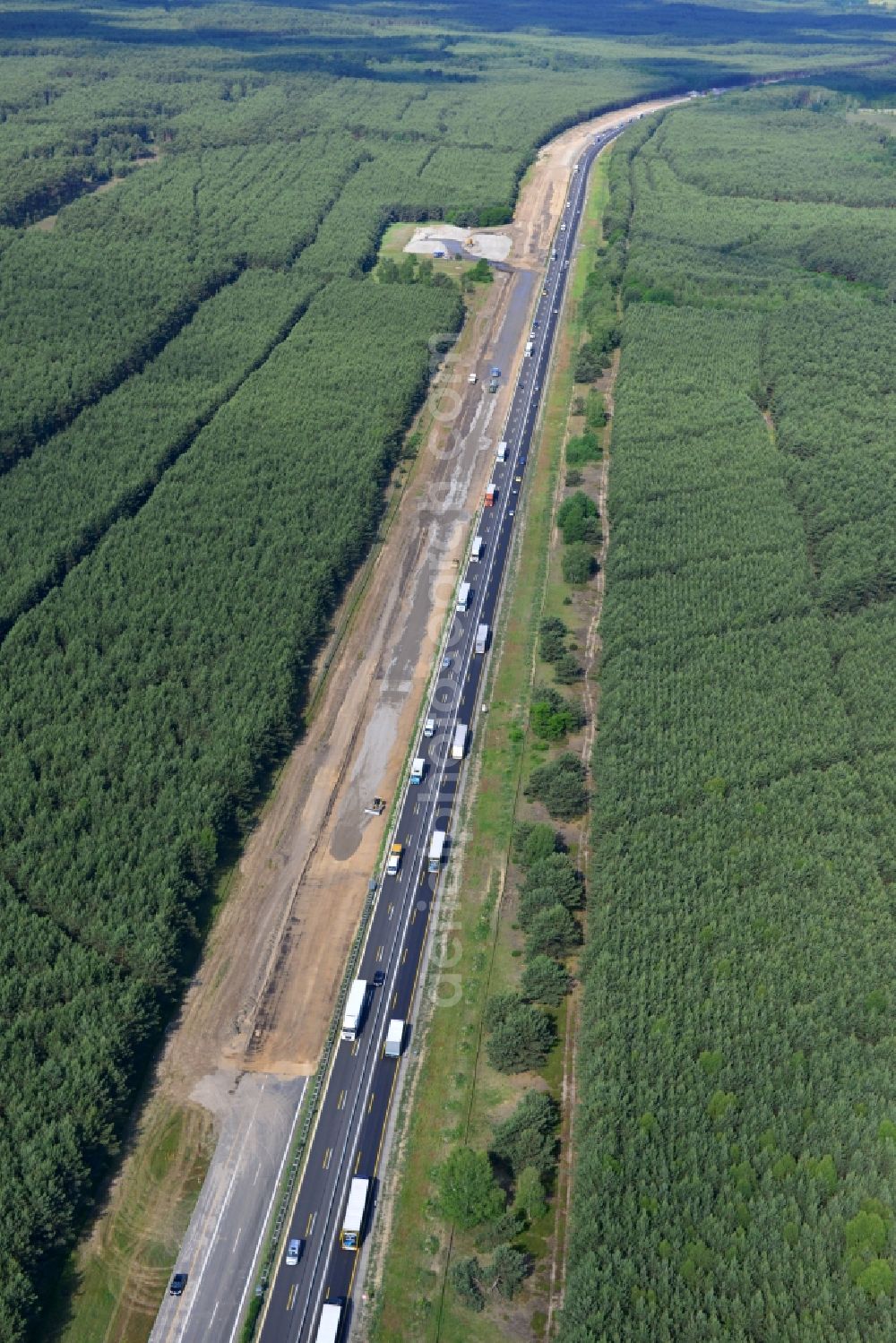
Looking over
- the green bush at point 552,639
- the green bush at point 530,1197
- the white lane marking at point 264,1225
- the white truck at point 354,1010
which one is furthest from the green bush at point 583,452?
the green bush at point 530,1197

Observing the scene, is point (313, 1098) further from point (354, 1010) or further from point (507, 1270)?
point (507, 1270)

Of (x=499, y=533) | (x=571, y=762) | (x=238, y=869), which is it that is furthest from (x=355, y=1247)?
(x=499, y=533)

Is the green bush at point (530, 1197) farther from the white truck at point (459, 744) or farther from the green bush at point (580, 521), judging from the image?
the green bush at point (580, 521)

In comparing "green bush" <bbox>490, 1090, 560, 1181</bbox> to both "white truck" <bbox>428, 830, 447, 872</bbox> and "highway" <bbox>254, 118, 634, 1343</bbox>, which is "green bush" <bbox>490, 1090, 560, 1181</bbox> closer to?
"highway" <bbox>254, 118, 634, 1343</bbox>

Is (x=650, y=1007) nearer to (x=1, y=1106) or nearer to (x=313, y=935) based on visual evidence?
(x=313, y=935)

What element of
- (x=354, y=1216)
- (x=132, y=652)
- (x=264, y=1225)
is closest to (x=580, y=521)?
(x=132, y=652)

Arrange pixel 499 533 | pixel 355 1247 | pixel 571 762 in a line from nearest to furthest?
pixel 355 1247 → pixel 571 762 → pixel 499 533

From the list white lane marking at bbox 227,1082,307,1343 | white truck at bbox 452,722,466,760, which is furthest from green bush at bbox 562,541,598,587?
white lane marking at bbox 227,1082,307,1343
